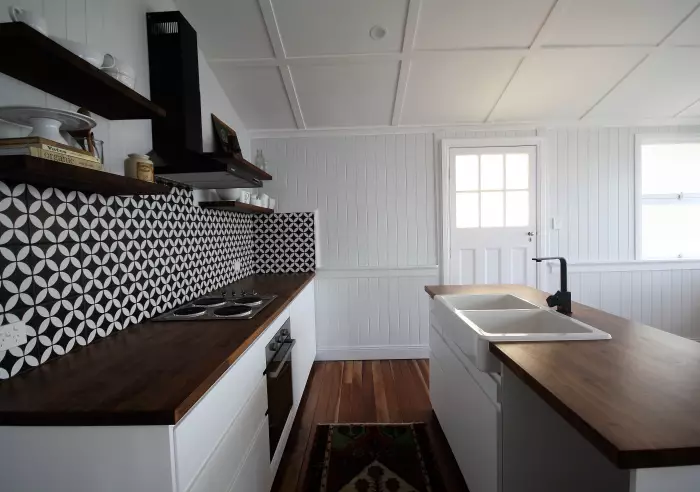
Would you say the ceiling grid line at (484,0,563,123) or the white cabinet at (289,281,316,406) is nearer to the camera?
the ceiling grid line at (484,0,563,123)

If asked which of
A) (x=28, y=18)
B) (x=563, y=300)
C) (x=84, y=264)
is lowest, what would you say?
(x=563, y=300)

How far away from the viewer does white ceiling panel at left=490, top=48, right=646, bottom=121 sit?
2.34 meters

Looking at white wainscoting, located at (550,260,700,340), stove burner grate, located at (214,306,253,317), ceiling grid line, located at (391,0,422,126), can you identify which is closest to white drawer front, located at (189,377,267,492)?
stove burner grate, located at (214,306,253,317)

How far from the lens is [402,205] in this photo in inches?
125

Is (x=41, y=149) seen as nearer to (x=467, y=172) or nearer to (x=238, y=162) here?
(x=238, y=162)

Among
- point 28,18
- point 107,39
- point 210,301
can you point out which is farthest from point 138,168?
point 210,301

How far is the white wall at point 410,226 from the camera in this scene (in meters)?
3.16

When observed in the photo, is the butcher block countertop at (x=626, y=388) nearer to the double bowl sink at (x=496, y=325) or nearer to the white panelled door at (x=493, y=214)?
the double bowl sink at (x=496, y=325)

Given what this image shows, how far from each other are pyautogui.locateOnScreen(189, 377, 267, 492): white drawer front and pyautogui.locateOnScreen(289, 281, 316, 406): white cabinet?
2.42 feet

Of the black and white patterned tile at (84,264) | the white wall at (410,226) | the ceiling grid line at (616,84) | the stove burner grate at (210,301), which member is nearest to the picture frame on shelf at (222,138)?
the black and white patterned tile at (84,264)

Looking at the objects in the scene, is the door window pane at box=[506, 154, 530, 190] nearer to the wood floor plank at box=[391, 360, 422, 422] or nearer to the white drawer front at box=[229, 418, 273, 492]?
the wood floor plank at box=[391, 360, 422, 422]

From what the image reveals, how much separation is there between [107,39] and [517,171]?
3.21 m

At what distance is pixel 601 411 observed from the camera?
2.25 feet

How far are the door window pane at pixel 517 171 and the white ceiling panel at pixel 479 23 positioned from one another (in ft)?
3.71
